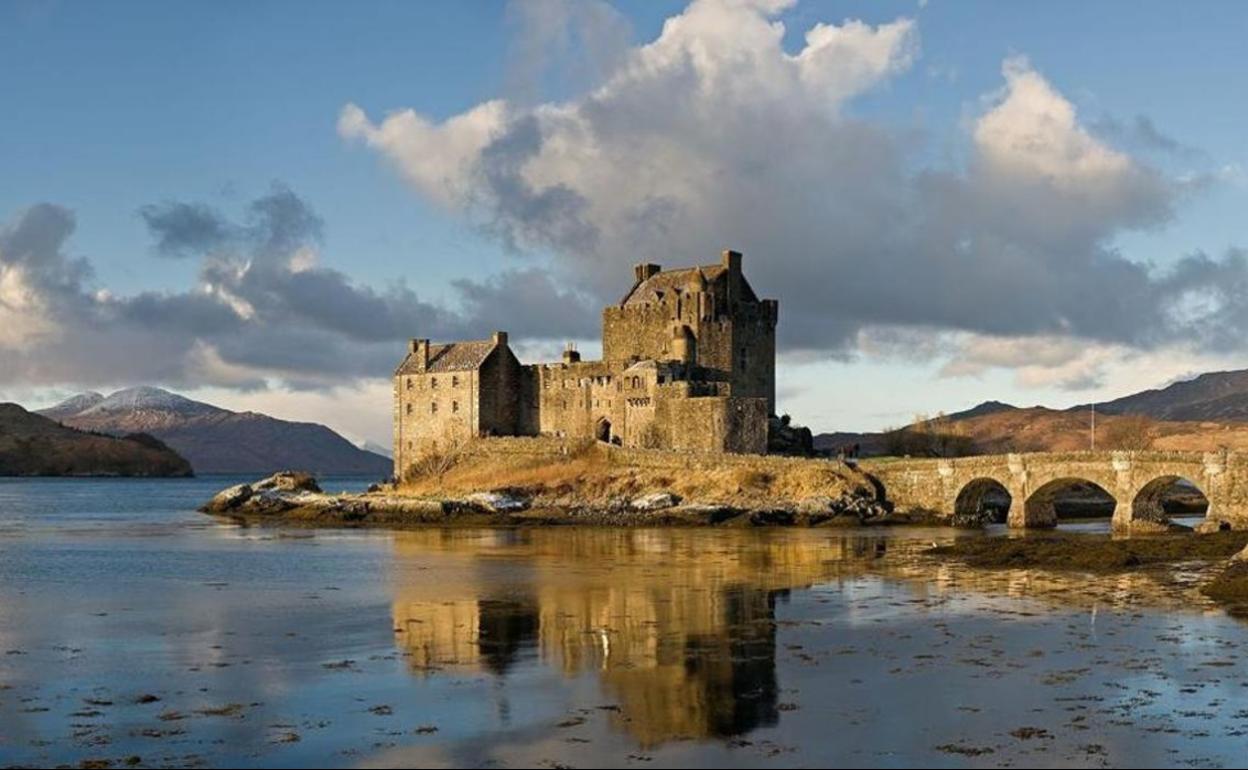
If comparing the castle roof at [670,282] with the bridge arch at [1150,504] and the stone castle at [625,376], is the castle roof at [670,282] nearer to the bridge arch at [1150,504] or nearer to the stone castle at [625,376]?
the stone castle at [625,376]

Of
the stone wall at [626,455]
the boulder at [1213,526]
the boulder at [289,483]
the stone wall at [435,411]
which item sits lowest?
the boulder at [1213,526]

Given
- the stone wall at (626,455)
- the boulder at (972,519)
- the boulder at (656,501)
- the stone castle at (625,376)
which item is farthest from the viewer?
the stone castle at (625,376)

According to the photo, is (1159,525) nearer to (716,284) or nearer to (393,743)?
(716,284)

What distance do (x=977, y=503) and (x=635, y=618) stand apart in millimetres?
40805

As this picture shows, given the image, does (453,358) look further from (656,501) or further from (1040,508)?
(1040,508)

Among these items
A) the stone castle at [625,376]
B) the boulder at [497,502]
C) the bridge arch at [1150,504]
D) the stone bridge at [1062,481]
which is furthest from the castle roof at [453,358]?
the bridge arch at [1150,504]

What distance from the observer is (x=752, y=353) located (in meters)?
85.8

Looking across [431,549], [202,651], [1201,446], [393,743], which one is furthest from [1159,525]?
[1201,446]

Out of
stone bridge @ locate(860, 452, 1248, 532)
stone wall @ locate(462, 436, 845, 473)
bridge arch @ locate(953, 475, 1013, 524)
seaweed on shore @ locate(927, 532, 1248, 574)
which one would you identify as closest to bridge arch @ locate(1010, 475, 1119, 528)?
stone bridge @ locate(860, 452, 1248, 532)

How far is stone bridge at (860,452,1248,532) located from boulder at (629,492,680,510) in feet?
31.6

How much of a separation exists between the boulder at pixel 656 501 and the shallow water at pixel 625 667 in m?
25.3

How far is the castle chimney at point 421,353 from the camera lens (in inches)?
3546

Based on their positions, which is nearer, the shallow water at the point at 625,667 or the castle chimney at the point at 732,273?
the shallow water at the point at 625,667

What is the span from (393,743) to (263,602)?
59.0 ft
